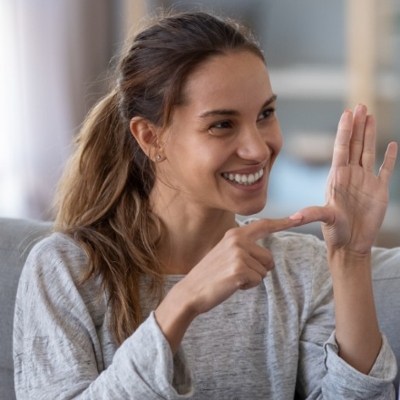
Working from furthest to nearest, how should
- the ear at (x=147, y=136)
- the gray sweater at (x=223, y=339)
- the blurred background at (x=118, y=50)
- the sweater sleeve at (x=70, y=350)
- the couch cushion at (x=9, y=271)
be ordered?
1. the blurred background at (x=118, y=50)
2. the couch cushion at (x=9, y=271)
3. the ear at (x=147, y=136)
4. the gray sweater at (x=223, y=339)
5. the sweater sleeve at (x=70, y=350)

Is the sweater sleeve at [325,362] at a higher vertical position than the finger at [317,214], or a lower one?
lower

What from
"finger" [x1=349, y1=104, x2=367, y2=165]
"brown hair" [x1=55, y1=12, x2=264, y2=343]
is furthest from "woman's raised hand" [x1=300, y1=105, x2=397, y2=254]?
"brown hair" [x1=55, y1=12, x2=264, y2=343]

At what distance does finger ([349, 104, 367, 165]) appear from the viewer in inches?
60.3

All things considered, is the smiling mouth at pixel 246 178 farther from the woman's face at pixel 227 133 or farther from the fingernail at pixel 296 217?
the fingernail at pixel 296 217

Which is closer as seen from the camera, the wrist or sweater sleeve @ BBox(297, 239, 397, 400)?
the wrist

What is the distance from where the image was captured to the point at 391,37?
3.08 m

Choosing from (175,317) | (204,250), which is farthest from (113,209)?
(175,317)

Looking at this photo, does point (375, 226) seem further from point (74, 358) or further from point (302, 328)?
point (74, 358)

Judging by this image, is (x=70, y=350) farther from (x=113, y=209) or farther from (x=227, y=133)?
(x=227, y=133)

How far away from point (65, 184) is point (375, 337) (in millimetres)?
700

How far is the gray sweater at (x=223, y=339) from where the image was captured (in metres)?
1.51

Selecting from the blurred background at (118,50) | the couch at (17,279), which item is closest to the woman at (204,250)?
the couch at (17,279)

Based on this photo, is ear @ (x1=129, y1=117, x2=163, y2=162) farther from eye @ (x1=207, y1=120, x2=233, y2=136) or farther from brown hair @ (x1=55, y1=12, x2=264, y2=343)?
eye @ (x1=207, y1=120, x2=233, y2=136)

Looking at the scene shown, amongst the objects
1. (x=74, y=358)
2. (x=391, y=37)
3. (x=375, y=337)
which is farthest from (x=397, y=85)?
(x=74, y=358)
